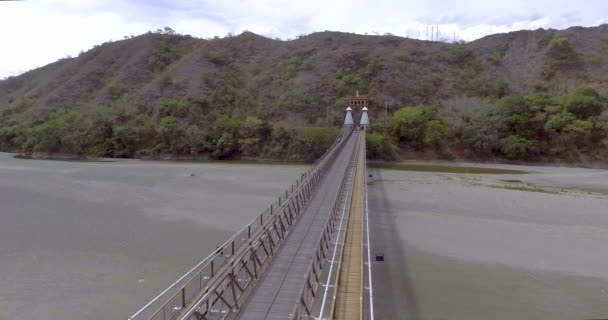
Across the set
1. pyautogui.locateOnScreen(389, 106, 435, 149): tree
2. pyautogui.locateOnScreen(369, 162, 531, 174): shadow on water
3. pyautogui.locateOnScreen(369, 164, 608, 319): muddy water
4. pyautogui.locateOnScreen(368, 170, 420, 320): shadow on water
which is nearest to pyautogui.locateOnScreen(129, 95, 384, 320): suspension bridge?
pyautogui.locateOnScreen(368, 170, 420, 320): shadow on water

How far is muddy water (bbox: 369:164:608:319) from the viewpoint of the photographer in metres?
8.55

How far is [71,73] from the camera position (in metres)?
66.2

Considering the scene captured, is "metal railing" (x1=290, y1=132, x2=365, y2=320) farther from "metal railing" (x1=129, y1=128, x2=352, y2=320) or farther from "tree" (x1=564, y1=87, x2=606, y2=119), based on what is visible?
"tree" (x1=564, y1=87, x2=606, y2=119)

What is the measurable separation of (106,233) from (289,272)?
8238 millimetres

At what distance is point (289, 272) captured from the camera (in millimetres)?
7020

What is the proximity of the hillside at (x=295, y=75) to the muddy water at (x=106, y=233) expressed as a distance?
20488 millimetres

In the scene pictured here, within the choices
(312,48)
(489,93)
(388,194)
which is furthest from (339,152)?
(312,48)

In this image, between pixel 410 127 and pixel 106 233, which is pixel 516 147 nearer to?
pixel 410 127

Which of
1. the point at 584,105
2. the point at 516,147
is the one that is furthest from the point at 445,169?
the point at 584,105

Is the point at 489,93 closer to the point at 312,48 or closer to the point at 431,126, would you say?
the point at 431,126

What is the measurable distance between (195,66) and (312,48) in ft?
51.6

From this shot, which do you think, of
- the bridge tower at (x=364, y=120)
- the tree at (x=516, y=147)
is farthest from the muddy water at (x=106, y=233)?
the tree at (x=516, y=147)

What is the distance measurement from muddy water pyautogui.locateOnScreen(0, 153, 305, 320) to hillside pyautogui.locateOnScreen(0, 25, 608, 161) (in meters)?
20.5

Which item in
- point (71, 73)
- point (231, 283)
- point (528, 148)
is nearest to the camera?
point (231, 283)
